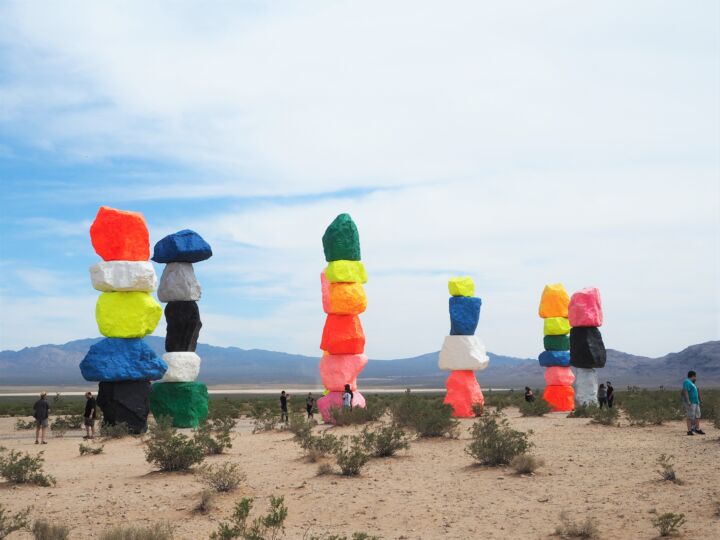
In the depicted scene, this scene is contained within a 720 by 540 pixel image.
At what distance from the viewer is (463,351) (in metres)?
24.2

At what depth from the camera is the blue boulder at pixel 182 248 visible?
70.0ft

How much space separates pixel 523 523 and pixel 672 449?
609 cm

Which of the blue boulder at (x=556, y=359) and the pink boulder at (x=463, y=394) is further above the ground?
the blue boulder at (x=556, y=359)

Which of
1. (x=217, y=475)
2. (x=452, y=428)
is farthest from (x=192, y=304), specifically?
(x=217, y=475)

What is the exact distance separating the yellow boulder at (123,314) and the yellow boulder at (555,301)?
51.2 ft

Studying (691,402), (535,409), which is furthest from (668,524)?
(535,409)

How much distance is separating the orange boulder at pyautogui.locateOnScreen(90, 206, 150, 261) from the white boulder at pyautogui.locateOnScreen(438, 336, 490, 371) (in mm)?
10472

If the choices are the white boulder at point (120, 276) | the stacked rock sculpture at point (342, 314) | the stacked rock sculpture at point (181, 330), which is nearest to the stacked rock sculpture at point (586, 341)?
the stacked rock sculpture at point (342, 314)

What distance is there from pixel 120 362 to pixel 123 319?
1200 mm

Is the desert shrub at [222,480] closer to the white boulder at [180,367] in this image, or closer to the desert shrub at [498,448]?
the desert shrub at [498,448]

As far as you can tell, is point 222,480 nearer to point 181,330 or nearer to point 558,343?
point 181,330

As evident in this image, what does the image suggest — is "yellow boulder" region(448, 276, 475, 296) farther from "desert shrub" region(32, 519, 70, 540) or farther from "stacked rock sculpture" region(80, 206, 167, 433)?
"desert shrub" region(32, 519, 70, 540)

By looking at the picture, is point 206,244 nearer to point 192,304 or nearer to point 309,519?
point 192,304

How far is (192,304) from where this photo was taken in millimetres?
21484
